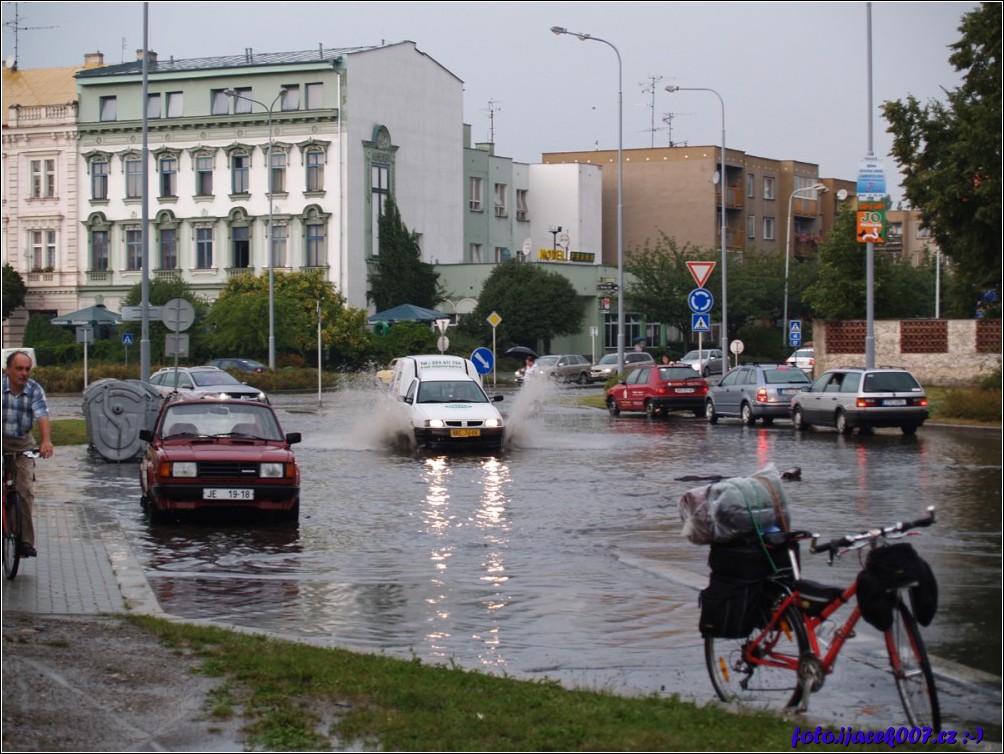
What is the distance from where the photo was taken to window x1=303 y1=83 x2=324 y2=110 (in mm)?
75250

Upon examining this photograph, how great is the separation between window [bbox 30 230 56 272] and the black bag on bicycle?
8033cm

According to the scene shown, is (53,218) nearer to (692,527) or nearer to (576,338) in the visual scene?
(576,338)

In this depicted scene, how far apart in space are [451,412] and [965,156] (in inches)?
561

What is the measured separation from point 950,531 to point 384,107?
211 feet

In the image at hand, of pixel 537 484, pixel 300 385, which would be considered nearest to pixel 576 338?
pixel 300 385

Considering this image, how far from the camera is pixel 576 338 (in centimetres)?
8600

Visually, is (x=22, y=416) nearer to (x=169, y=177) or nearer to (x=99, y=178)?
(x=169, y=177)

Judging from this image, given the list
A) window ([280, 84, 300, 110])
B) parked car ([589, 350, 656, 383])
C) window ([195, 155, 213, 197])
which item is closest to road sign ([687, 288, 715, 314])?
parked car ([589, 350, 656, 383])

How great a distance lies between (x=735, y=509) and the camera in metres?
8.06

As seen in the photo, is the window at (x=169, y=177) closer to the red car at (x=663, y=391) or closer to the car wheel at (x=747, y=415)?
the red car at (x=663, y=391)

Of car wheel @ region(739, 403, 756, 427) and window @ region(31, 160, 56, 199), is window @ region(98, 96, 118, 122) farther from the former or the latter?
car wheel @ region(739, 403, 756, 427)

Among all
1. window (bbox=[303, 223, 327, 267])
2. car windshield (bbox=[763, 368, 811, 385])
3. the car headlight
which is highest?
window (bbox=[303, 223, 327, 267])

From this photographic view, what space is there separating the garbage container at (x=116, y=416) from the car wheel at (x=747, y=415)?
1674 centimetres

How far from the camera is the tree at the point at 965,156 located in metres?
33.8
